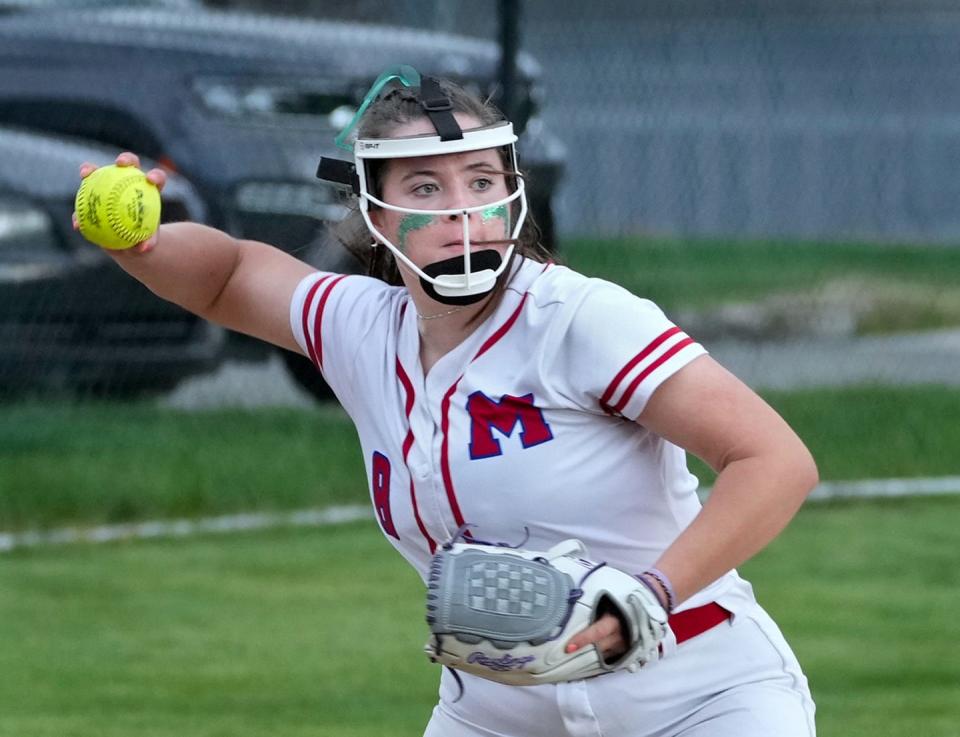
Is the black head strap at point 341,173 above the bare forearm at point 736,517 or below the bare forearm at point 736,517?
above

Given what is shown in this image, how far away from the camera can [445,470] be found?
2.79 metres

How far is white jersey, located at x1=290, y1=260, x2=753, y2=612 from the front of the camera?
2666mm

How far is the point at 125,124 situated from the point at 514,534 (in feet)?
15.3

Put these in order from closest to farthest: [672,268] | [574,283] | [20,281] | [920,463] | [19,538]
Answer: [574,283]
[19,538]
[20,281]
[920,463]
[672,268]

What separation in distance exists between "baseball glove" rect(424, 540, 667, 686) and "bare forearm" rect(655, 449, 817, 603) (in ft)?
0.24

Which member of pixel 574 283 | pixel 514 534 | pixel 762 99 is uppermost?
pixel 574 283

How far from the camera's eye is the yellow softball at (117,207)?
9.92 feet

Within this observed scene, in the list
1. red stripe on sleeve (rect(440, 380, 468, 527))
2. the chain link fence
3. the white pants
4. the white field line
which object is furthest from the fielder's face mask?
the chain link fence

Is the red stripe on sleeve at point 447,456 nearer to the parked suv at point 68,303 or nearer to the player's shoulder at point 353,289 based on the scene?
the player's shoulder at point 353,289

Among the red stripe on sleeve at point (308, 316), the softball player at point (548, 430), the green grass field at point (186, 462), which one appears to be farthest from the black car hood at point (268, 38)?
the softball player at point (548, 430)

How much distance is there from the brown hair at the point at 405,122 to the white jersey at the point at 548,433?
0.36ft

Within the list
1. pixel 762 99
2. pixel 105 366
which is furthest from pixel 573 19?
pixel 105 366

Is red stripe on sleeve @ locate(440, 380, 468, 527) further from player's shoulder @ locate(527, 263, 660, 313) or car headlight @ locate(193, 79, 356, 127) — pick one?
car headlight @ locate(193, 79, 356, 127)

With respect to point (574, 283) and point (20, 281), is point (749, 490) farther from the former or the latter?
point (20, 281)
